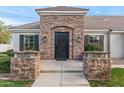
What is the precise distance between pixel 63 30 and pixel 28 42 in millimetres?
3504

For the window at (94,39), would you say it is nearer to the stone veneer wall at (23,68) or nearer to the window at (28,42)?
the window at (28,42)

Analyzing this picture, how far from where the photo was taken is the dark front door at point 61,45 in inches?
976

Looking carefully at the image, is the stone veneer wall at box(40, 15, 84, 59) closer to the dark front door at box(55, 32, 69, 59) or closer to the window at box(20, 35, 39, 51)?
the dark front door at box(55, 32, 69, 59)

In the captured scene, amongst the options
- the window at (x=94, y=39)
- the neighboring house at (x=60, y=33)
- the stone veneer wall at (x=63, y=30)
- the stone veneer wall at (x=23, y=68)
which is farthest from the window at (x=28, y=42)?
the stone veneer wall at (x=23, y=68)

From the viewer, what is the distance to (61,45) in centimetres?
2492

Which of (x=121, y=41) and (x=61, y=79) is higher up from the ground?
(x=121, y=41)

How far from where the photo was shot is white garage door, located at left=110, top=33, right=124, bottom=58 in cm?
2698

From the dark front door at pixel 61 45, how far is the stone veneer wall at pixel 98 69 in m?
9.15
